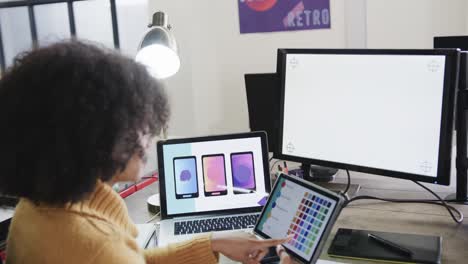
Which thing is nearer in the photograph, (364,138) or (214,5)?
(364,138)

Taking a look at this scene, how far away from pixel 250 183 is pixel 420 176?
0.45 meters

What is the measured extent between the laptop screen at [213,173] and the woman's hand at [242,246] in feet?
0.82

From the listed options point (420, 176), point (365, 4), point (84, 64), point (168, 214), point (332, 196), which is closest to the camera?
point (84, 64)

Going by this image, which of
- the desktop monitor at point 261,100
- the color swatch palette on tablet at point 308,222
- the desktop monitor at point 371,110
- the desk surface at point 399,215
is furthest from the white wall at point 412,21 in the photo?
the color swatch palette on tablet at point 308,222

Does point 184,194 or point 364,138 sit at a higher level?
point 364,138

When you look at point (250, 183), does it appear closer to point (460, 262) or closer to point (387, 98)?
point (387, 98)

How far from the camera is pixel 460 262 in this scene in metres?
1.05

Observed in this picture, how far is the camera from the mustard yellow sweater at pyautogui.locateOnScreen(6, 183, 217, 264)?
0.77m

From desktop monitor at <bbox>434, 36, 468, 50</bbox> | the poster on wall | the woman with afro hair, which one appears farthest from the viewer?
the poster on wall

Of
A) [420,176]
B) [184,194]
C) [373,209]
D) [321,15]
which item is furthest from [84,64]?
[321,15]

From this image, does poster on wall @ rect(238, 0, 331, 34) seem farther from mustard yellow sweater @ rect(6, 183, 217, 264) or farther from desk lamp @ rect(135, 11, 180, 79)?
mustard yellow sweater @ rect(6, 183, 217, 264)

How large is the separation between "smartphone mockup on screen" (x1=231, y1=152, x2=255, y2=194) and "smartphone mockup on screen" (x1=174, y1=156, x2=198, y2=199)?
0.11m

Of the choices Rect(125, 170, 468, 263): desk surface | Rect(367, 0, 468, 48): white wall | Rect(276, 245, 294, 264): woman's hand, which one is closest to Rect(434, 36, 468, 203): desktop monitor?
Rect(125, 170, 468, 263): desk surface

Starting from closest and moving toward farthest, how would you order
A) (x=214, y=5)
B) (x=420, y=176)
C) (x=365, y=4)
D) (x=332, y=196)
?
(x=332, y=196)
(x=420, y=176)
(x=365, y=4)
(x=214, y=5)
